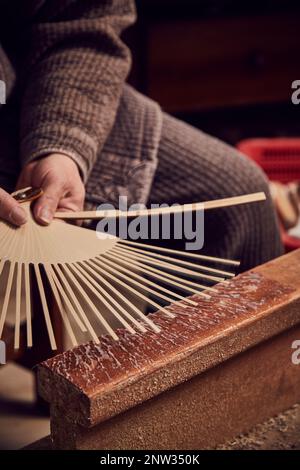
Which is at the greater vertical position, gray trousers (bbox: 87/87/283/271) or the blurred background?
the blurred background

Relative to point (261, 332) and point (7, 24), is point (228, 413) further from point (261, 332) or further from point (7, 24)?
point (7, 24)

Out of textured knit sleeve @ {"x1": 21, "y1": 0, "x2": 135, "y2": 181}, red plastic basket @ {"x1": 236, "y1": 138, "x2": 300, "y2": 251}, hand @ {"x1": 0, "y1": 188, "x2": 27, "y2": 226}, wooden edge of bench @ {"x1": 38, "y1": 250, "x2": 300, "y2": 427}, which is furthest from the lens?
red plastic basket @ {"x1": 236, "y1": 138, "x2": 300, "y2": 251}

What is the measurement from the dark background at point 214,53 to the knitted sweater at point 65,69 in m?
1.03

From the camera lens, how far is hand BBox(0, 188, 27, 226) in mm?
813

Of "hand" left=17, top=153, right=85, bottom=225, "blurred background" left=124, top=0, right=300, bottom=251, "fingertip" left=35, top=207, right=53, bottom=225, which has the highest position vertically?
"blurred background" left=124, top=0, right=300, bottom=251

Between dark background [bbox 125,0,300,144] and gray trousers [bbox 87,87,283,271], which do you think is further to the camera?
dark background [bbox 125,0,300,144]

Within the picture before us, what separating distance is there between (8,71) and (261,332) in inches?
27.1

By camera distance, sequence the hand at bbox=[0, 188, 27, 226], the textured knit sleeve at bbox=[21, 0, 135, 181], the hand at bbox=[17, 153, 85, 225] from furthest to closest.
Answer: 1. the textured knit sleeve at bbox=[21, 0, 135, 181]
2. the hand at bbox=[17, 153, 85, 225]
3. the hand at bbox=[0, 188, 27, 226]

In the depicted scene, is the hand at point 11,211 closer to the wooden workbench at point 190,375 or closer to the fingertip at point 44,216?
the fingertip at point 44,216

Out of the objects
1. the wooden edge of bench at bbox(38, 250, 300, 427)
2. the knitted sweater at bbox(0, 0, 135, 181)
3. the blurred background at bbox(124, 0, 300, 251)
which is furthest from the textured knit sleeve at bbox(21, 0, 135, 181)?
the blurred background at bbox(124, 0, 300, 251)

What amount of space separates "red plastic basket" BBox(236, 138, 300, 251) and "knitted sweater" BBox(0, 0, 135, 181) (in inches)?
33.2
